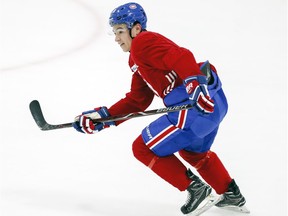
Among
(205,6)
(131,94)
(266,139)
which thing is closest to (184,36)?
(205,6)

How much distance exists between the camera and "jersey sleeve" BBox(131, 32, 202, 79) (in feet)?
8.05

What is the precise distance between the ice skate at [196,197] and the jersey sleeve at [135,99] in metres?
0.47

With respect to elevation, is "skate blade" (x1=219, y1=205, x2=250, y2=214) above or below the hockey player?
below

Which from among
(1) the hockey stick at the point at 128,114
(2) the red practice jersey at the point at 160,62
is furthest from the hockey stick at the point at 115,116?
(2) the red practice jersey at the point at 160,62

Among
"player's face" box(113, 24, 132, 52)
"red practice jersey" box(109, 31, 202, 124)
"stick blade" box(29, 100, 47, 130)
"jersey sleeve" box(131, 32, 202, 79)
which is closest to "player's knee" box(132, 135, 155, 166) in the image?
"red practice jersey" box(109, 31, 202, 124)

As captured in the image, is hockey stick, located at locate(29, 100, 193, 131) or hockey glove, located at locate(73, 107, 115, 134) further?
hockey glove, located at locate(73, 107, 115, 134)

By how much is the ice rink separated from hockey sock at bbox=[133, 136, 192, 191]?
0.23 meters

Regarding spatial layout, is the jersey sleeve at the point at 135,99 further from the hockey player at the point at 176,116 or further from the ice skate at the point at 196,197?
the ice skate at the point at 196,197

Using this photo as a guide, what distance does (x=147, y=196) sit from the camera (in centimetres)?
296

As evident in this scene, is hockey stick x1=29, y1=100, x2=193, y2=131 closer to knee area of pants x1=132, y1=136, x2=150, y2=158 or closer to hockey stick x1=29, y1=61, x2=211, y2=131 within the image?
hockey stick x1=29, y1=61, x2=211, y2=131

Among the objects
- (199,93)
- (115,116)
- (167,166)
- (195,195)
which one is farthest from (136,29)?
(195,195)

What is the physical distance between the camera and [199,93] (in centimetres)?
241

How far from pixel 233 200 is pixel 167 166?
38 cm

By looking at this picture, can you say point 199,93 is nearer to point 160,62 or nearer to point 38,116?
point 160,62
